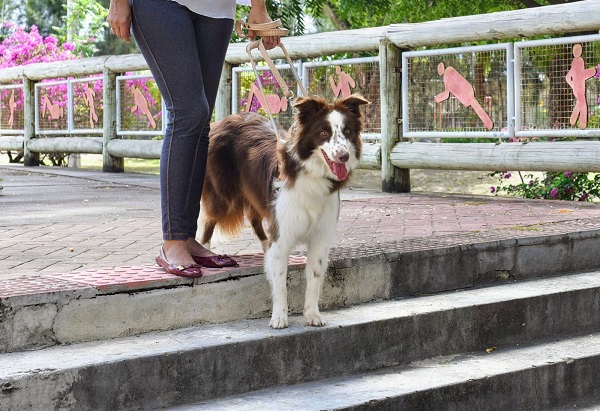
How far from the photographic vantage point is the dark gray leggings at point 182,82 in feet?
14.4

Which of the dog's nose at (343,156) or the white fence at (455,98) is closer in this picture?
the dog's nose at (343,156)

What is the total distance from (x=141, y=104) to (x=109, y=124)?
72 centimetres

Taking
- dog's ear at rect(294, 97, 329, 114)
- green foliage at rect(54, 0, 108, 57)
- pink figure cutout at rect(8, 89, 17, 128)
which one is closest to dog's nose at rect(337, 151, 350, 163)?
dog's ear at rect(294, 97, 329, 114)

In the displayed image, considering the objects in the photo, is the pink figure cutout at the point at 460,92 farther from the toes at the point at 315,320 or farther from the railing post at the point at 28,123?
the railing post at the point at 28,123

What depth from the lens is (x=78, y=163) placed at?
18.0 meters

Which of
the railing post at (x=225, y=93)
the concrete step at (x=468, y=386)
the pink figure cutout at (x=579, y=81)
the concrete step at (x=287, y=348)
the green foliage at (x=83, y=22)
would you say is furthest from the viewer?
the green foliage at (x=83, y=22)

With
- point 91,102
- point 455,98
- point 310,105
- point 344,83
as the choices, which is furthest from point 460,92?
point 91,102

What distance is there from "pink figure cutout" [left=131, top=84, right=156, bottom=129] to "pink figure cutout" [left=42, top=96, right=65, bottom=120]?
2005 mm

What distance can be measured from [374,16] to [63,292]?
12228mm

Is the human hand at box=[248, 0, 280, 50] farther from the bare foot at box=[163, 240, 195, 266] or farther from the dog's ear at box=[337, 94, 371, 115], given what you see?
the bare foot at box=[163, 240, 195, 266]

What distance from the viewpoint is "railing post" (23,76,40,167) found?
15.1 metres

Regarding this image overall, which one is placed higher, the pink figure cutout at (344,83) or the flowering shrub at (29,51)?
the flowering shrub at (29,51)

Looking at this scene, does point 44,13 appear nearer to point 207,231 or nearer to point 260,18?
point 207,231

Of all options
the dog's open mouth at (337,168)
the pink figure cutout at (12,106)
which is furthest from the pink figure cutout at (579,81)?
the pink figure cutout at (12,106)
